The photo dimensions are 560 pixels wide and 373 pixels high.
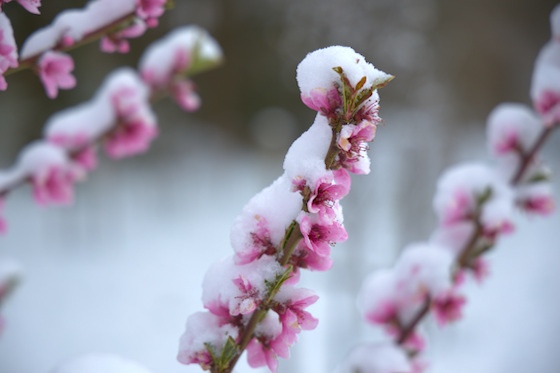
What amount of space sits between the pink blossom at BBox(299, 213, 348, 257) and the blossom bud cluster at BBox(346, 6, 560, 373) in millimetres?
308

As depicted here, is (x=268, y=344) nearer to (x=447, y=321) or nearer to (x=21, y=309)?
(x=447, y=321)

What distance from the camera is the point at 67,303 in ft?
8.59

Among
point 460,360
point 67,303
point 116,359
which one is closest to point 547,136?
point 116,359

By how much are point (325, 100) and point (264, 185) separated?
313 cm

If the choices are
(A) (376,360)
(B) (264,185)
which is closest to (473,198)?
(A) (376,360)

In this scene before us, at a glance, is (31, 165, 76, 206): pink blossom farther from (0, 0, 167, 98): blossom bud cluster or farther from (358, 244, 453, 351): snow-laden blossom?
(358, 244, 453, 351): snow-laden blossom

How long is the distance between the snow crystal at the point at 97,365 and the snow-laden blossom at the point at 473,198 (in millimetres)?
456

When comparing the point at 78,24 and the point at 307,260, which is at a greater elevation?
the point at 78,24

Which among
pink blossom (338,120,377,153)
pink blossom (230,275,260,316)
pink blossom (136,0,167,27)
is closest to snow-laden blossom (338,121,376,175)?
pink blossom (338,120,377,153)

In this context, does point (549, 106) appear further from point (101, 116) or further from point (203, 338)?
point (101, 116)

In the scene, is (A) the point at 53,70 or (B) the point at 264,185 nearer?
(A) the point at 53,70

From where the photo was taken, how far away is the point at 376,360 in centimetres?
50

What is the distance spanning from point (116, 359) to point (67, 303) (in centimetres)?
259

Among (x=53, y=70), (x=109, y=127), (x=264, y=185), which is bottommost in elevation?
(x=53, y=70)
